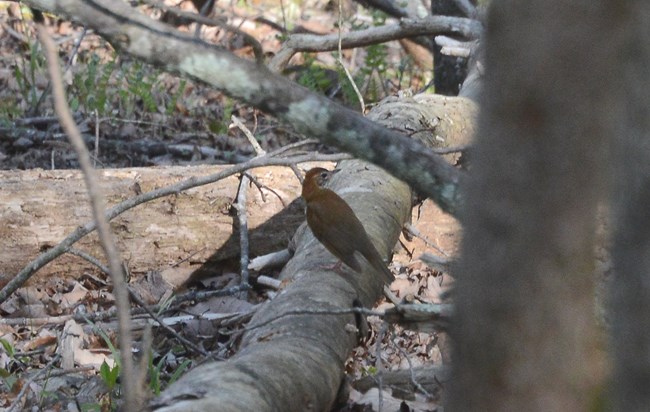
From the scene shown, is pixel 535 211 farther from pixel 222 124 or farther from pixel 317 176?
pixel 222 124

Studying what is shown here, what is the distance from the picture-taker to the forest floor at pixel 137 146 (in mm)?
4199

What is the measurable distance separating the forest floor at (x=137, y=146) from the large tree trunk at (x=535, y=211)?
1.12m

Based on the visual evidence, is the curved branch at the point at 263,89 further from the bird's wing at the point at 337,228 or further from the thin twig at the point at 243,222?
the thin twig at the point at 243,222

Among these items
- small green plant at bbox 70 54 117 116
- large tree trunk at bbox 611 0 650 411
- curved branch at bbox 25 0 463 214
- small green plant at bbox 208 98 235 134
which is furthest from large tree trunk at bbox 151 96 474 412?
small green plant at bbox 70 54 117 116

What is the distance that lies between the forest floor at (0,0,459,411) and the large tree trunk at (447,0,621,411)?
1.12 m

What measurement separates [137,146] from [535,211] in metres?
6.93

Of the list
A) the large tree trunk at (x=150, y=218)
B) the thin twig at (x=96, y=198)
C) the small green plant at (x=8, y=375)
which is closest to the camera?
the thin twig at (x=96, y=198)

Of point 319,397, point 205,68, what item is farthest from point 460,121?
point 205,68

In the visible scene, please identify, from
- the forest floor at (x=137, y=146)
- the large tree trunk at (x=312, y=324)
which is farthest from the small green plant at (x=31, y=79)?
the large tree trunk at (x=312, y=324)

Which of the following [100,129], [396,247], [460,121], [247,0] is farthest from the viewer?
[247,0]

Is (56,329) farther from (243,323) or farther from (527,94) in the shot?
(527,94)

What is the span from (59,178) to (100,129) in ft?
Result: 8.58

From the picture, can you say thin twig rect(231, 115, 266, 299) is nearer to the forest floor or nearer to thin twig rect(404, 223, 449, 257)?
the forest floor

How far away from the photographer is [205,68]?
204cm
